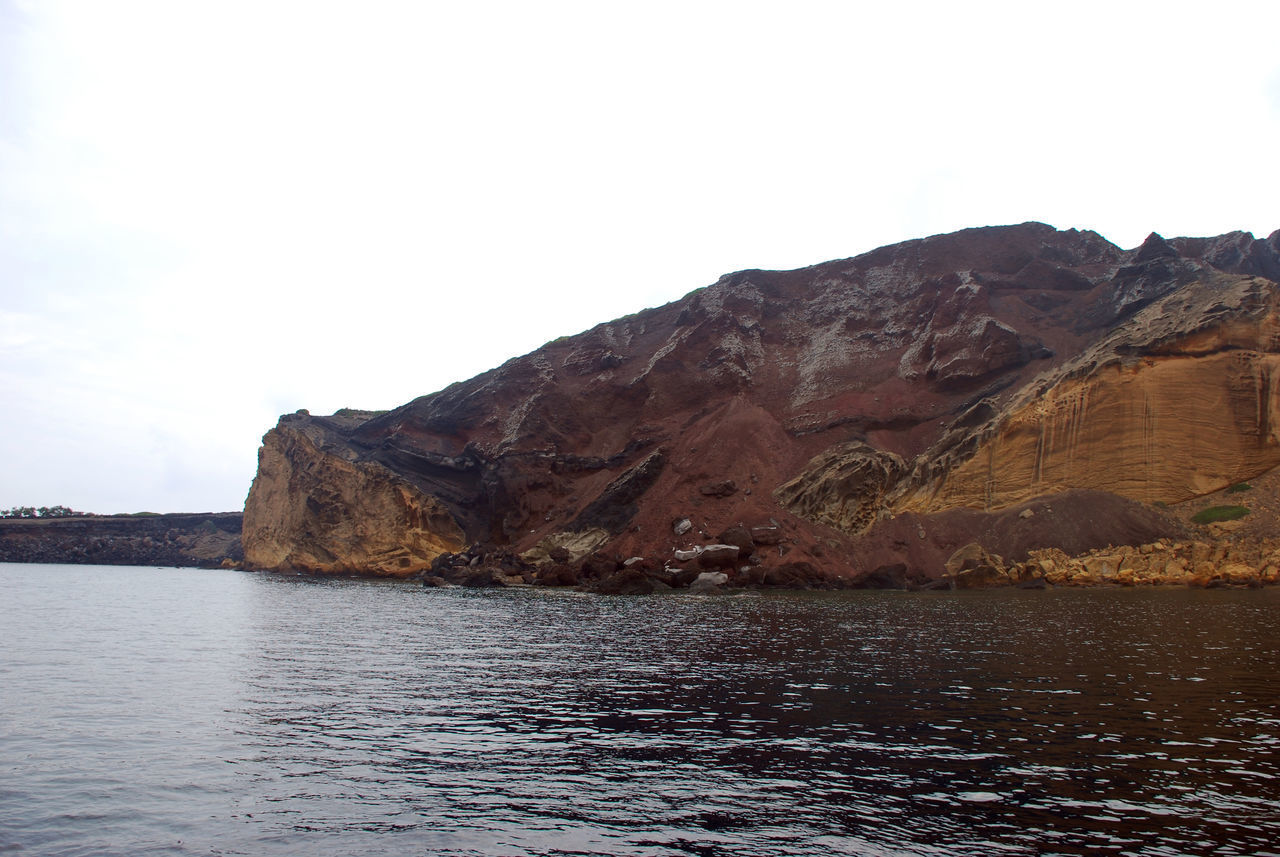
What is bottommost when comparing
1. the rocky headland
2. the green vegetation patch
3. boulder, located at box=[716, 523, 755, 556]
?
the rocky headland

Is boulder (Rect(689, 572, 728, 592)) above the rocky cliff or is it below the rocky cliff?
below

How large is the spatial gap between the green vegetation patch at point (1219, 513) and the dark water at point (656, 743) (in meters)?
25.6

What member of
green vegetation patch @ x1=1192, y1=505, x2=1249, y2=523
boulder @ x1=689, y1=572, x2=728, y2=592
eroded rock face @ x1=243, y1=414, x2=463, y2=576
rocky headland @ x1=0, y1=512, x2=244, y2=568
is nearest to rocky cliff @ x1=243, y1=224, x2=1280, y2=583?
eroded rock face @ x1=243, y1=414, x2=463, y2=576

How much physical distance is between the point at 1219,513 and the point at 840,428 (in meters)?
32.2

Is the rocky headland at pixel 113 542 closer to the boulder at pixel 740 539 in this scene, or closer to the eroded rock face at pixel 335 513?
the eroded rock face at pixel 335 513

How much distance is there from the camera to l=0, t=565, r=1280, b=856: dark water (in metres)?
9.69

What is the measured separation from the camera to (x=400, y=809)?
35.0 feet

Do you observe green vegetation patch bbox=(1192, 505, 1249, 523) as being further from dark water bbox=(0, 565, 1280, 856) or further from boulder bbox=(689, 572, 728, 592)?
boulder bbox=(689, 572, 728, 592)

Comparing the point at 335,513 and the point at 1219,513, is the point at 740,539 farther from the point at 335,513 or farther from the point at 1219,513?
the point at 335,513

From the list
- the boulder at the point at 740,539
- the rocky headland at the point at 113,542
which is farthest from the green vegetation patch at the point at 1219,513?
the rocky headland at the point at 113,542

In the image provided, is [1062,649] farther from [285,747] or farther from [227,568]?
[227,568]

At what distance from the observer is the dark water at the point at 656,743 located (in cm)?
969

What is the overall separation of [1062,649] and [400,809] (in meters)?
21.1

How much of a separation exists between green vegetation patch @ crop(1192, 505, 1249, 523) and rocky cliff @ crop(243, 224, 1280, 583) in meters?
1.22
